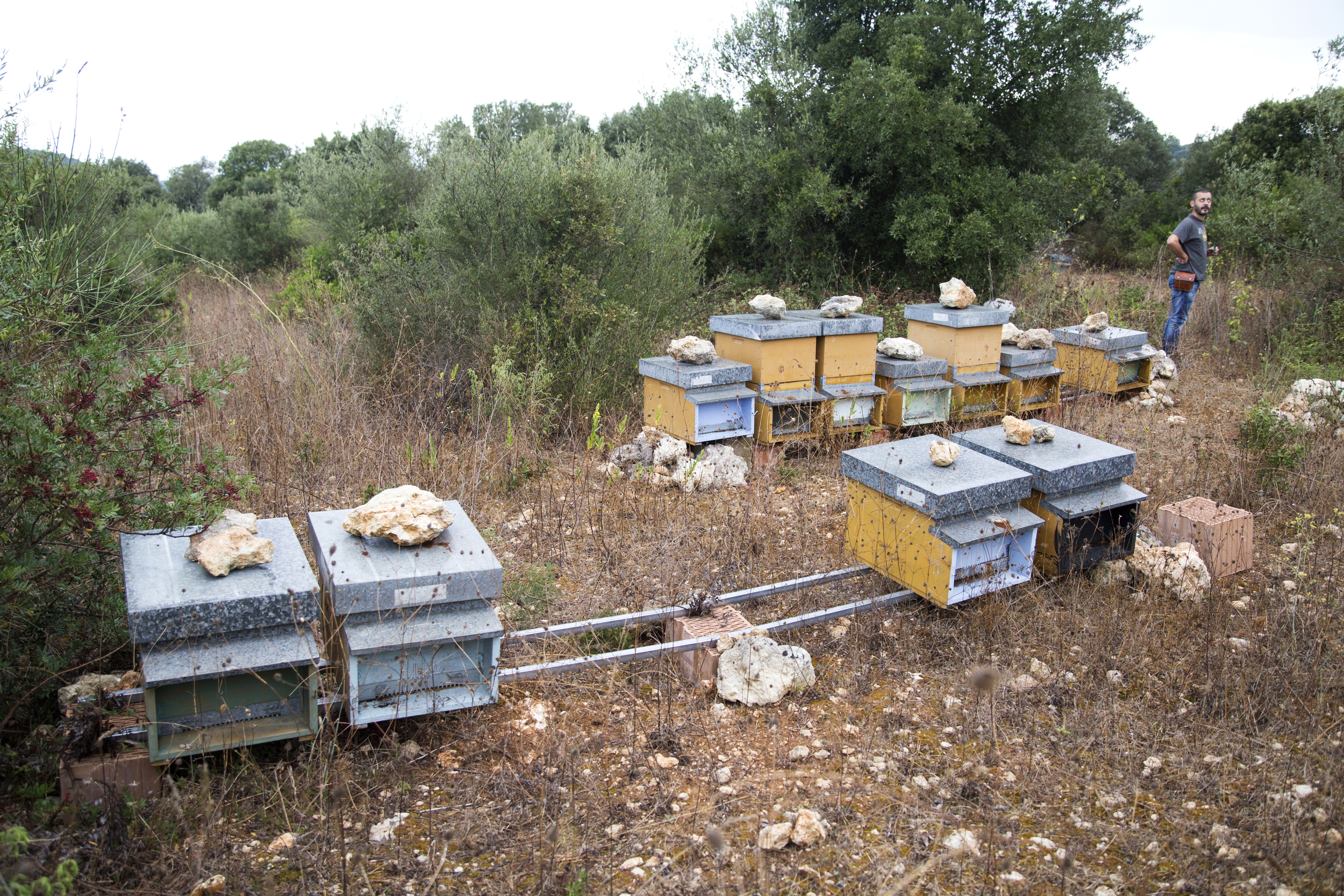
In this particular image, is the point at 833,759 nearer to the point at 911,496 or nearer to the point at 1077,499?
the point at 911,496

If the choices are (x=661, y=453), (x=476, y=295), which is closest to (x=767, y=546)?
(x=661, y=453)

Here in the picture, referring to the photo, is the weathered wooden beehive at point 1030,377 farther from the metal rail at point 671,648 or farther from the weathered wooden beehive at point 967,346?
the metal rail at point 671,648

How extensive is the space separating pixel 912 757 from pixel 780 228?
29.4 feet

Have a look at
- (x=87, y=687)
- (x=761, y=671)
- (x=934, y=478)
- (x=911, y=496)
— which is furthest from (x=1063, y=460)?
(x=87, y=687)

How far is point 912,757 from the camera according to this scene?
304 centimetres

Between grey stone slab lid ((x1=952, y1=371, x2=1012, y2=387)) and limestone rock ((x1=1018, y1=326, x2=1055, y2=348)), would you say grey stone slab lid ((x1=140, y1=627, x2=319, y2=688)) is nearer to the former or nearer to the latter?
grey stone slab lid ((x1=952, y1=371, x2=1012, y2=387))

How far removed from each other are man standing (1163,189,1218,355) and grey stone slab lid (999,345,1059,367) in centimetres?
269

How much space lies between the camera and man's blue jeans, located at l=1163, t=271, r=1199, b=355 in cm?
898

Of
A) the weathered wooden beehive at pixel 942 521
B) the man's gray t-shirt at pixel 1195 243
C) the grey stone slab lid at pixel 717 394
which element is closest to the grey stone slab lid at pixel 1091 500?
the weathered wooden beehive at pixel 942 521

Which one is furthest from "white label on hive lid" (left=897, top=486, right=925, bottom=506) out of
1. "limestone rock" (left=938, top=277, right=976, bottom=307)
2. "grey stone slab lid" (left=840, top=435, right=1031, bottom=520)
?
"limestone rock" (left=938, top=277, right=976, bottom=307)

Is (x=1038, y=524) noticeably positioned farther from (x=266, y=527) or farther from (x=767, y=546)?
(x=266, y=527)

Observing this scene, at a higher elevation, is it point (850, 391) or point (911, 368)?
point (911, 368)

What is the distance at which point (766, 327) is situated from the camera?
18.8ft

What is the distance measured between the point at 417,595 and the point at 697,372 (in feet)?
10.00
